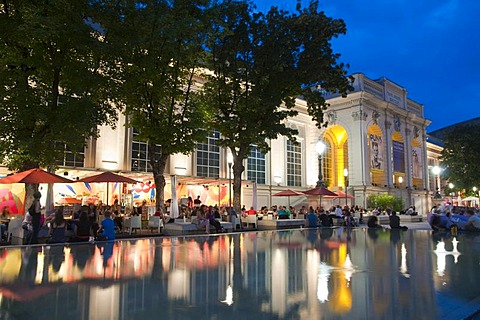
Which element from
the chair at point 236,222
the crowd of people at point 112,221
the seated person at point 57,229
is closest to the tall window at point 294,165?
the crowd of people at point 112,221

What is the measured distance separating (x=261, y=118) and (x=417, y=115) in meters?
37.3

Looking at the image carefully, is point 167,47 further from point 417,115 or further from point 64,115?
point 417,115

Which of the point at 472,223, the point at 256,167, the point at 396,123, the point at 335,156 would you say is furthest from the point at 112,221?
the point at 396,123

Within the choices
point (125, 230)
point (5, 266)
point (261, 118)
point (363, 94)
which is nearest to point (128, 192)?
point (125, 230)

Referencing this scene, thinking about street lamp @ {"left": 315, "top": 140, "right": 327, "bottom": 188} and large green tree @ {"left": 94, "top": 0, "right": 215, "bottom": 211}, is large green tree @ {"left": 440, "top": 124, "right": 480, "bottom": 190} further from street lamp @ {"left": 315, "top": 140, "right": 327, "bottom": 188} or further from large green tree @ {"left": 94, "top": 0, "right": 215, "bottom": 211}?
large green tree @ {"left": 94, "top": 0, "right": 215, "bottom": 211}

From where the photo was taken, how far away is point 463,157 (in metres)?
39.2

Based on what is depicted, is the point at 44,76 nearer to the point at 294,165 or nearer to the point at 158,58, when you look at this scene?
the point at 158,58

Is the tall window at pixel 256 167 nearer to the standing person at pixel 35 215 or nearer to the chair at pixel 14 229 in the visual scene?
the chair at pixel 14 229

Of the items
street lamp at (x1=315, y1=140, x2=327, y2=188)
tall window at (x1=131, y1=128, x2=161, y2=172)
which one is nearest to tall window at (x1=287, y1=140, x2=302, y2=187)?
street lamp at (x1=315, y1=140, x2=327, y2=188)

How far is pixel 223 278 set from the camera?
6004mm

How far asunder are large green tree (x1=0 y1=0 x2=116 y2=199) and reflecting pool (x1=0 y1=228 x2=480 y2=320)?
480cm

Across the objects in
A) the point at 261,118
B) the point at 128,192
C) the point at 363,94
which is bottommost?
the point at 128,192

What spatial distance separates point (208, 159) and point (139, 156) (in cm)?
601

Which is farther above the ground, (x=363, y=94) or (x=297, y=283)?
(x=363, y=94)
